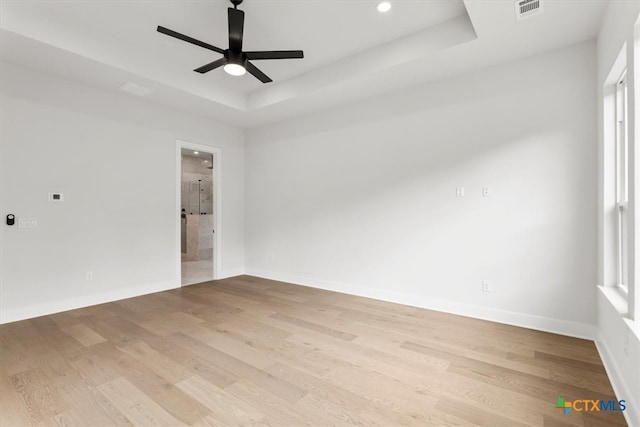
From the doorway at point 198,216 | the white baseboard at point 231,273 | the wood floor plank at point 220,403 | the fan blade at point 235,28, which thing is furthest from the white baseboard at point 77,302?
the fan blade at point 235,28

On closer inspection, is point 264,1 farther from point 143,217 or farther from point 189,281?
point 189,281

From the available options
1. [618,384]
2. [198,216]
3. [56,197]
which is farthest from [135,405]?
[198,216]

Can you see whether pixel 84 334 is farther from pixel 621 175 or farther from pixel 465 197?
pixel 621 175

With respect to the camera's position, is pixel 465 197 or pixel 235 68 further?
pixel 465 197

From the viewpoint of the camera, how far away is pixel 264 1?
2.78 m

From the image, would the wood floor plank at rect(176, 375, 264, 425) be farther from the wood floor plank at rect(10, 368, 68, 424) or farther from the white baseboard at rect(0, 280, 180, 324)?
the white baseboard at rect(0, 280, 180, 324)

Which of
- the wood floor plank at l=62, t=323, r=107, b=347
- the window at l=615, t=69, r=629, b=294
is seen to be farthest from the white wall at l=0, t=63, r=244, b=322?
the window at l=615, t=69, r=629, b=294

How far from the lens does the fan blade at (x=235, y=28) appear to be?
2.46m

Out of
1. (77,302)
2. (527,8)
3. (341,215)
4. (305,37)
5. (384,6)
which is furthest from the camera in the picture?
(341,215)

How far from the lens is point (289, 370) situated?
2.37 m

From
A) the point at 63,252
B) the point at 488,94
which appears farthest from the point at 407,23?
the point at 63,252

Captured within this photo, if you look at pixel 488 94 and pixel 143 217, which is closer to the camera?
pixel 488 94

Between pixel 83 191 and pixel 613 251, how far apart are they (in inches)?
228

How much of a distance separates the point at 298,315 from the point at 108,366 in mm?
1882
